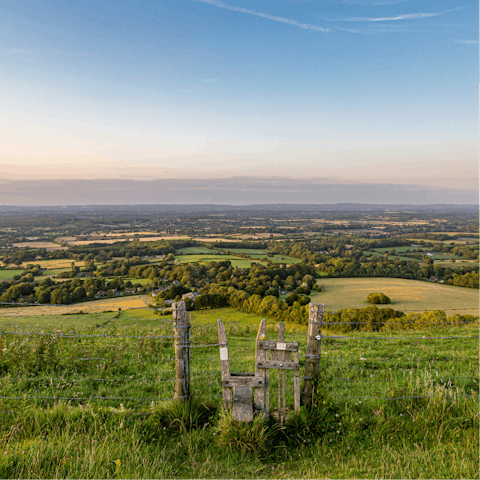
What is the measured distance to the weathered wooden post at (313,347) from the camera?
572 centimetres

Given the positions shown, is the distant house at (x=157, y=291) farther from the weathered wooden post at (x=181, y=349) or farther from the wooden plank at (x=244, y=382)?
the wooden plank at (x=244, y=382)

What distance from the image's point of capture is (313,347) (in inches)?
227

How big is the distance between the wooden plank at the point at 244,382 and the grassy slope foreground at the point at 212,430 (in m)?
0.56

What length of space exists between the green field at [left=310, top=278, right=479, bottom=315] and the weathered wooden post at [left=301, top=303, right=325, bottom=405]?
35.4 meters

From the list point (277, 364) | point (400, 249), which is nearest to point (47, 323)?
point (277, 364)

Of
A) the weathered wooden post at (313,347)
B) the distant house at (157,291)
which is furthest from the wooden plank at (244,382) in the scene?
the distant house at (157,291)

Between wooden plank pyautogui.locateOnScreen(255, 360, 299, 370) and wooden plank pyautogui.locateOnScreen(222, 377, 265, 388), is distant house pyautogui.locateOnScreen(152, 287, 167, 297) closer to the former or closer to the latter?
wooden plank pyautogui.locateOnScreen(222, 377, 265, 388)

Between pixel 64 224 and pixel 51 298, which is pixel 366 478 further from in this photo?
pixel 64 224

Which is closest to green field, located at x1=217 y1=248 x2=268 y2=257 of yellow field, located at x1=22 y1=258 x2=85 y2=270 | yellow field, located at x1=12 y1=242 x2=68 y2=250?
yellow field, located at x1=22 y1=258 x2=85 y2=270

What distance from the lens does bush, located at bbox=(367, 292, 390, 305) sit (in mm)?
41838

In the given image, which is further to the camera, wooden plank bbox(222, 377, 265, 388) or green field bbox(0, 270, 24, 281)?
green field bbox(0, 270, 24, 281)

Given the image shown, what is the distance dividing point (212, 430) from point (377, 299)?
1665 inches

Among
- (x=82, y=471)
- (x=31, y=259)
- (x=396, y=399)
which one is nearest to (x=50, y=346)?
(x=82, y=471)

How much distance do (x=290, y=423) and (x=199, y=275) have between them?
5695 centimetres
